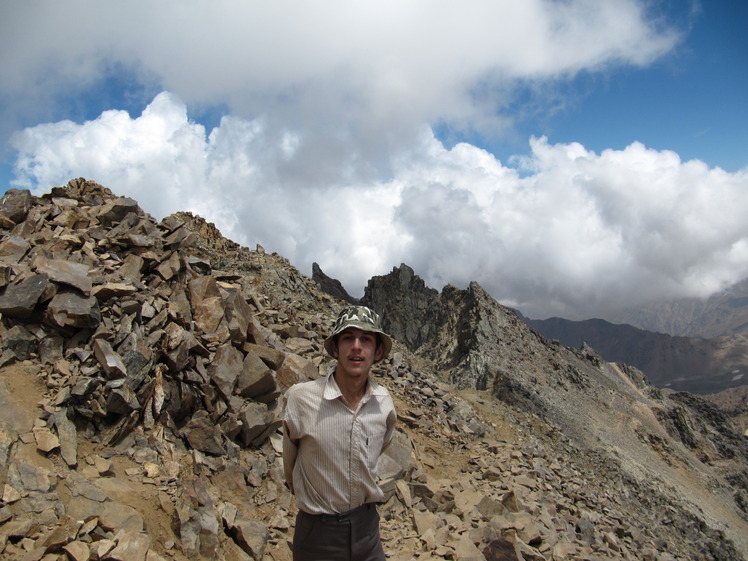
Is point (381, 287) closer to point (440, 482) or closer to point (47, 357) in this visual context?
point (440, 482)

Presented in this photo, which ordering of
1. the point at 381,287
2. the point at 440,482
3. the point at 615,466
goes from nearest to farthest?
the point at 440,482 → the point at 615,466 → the point at 381,287

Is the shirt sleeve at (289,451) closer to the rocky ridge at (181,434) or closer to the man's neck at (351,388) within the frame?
the man's neck at (351,388)

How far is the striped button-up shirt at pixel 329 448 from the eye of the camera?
14.3ft

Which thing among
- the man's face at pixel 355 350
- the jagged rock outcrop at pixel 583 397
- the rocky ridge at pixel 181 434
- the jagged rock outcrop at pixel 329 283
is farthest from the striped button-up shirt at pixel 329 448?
the jagged rock outcrop at pixel 329 283

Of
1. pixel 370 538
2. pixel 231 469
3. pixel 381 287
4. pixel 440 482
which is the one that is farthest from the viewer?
pixel 381 287

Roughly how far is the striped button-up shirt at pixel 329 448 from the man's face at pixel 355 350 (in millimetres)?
278

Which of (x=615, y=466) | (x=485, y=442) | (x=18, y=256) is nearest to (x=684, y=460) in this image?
(x=615, y=466)

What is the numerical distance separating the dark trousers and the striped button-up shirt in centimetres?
10

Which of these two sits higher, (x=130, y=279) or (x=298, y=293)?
(x=298, y=293)

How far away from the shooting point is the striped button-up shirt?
172 inches

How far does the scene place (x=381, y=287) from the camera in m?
79.0

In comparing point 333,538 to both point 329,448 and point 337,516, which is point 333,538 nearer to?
point 337,516

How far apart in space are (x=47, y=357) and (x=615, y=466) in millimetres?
28361

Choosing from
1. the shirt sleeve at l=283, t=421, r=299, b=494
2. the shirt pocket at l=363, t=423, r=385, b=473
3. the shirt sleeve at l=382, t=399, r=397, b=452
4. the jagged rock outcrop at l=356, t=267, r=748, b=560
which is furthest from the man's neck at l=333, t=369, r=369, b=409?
the jagged rock outcrop at l=356, t=267, r=748, b=560
